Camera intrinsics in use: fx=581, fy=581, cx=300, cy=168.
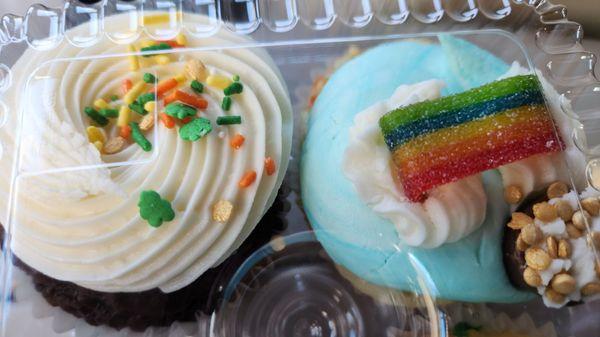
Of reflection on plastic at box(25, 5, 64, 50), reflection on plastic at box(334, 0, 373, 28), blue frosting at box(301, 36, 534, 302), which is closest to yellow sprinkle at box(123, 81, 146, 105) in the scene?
reflection on plastic at box(25, 5, 64, 50)

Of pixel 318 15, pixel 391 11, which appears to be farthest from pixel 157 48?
pixel 391 11

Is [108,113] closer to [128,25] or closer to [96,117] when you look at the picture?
[96,117]

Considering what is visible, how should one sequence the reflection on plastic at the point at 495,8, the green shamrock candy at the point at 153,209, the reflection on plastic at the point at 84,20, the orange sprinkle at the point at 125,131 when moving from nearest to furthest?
1. the green shamrock candy at the point at 153,209
2. the orange sprinkle at the point at 125,131
3. the reflection on plastic at the point at 84,20
4. the reflection on plastic at the point at 495,8

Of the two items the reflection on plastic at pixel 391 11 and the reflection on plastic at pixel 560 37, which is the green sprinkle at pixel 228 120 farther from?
the reflection on plastic at pixel 560 37

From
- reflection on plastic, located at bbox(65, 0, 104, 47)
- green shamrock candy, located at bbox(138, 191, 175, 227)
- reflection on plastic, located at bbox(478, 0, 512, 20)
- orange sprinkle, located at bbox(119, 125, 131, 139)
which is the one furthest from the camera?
reflection on plastic, located at bbox(478, 0, 512, 20)

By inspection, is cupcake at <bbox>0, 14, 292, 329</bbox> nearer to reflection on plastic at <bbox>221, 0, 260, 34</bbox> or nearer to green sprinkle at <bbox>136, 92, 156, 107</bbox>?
green sprinkle at <bbox>136, 92, 156, 107</bbox>

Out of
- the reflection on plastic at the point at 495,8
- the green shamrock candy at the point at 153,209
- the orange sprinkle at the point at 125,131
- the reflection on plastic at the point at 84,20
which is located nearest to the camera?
the green shamrock candy at the point at 153,209

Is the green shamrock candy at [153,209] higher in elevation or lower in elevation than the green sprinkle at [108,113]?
→ lower

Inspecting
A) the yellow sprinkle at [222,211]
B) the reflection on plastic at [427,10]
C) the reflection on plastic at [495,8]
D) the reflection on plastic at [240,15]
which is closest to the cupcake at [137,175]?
the yellow sprinkle at [222,211]
